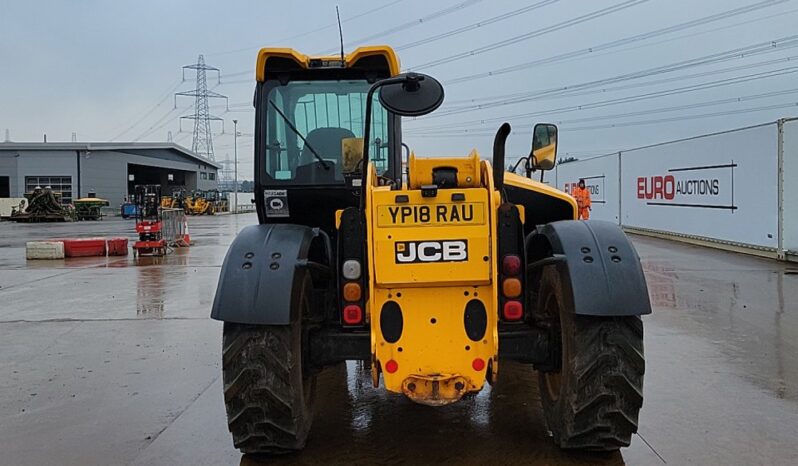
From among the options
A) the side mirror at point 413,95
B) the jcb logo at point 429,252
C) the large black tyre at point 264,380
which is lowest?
the large black tyre at point 264,380

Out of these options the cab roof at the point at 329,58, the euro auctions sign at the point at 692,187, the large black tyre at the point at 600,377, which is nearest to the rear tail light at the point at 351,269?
the large black tyre at the point at 600,377

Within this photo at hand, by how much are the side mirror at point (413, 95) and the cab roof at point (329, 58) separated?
1546mm

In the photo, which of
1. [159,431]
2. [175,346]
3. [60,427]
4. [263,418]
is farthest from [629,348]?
[175,346]

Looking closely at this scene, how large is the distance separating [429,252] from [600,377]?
1.16 meters

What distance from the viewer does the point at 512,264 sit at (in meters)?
3.75

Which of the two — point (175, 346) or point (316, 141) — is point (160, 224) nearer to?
point (175, 346)

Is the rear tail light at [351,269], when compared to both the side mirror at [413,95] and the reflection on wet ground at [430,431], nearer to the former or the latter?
the side mirror at [413,95]

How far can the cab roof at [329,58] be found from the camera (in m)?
4.81

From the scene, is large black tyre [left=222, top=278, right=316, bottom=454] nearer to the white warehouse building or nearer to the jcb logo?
the jcb logo

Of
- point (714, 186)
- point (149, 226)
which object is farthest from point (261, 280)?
point (714, 186)

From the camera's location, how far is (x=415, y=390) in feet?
11.6

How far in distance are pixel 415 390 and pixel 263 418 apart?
2.96 ft

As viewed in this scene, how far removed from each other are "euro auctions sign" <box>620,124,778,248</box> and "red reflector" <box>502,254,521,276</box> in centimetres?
1303

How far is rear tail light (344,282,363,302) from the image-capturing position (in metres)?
3.85
